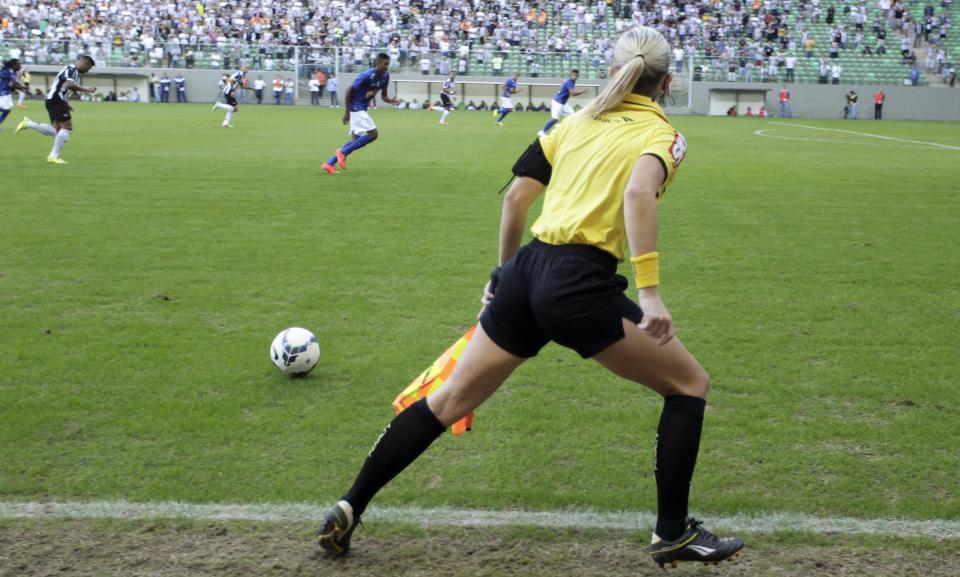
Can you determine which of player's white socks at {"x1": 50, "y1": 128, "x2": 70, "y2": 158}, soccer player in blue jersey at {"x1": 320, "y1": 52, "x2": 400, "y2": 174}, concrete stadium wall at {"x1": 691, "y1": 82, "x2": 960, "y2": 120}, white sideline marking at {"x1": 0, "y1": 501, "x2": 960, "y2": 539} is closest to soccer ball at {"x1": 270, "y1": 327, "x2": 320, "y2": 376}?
white sideline marking at {"x1": 0, "y1": 501, "x2": 960, "y2": 539}

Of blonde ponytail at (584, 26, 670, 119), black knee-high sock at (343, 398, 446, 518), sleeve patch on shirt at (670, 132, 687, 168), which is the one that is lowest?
black knee-high sock at (343, 398, 446, 518)

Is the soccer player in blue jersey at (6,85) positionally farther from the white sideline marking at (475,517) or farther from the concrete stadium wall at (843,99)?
the concrete stadium wall at (843,99)

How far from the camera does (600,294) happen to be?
10.9 ft

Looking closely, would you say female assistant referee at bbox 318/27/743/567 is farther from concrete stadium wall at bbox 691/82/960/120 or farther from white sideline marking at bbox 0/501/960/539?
concrete stadium wall at bbox 691/82/960/120

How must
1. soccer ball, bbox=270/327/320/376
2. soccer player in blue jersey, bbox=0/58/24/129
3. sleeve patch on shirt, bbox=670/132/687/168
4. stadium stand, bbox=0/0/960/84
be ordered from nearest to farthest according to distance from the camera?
sleeve patch on shirt, bbox=670/132/687/168 → soccer ball, bbox=270/327/320/376 → soccer player in blue jersey, bbox=0/58/24/129 → stadium stand, bbox=0/0/960/84

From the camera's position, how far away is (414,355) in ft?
21.4

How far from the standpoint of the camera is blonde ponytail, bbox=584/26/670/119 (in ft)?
11.0

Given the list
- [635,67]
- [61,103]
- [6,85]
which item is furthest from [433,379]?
[6,85]

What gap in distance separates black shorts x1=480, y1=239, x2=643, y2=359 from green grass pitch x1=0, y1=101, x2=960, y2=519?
106 cm

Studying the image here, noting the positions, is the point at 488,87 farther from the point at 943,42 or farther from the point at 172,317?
the point at 172,317

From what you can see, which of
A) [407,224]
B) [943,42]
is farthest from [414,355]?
[943,42]

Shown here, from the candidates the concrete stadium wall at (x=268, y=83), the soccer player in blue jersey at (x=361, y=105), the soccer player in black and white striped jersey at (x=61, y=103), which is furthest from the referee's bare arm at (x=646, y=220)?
the concrete stadium wall at (x=268, y=83)

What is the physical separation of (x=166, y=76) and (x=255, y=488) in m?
50.9

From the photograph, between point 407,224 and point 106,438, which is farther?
point 407,224
